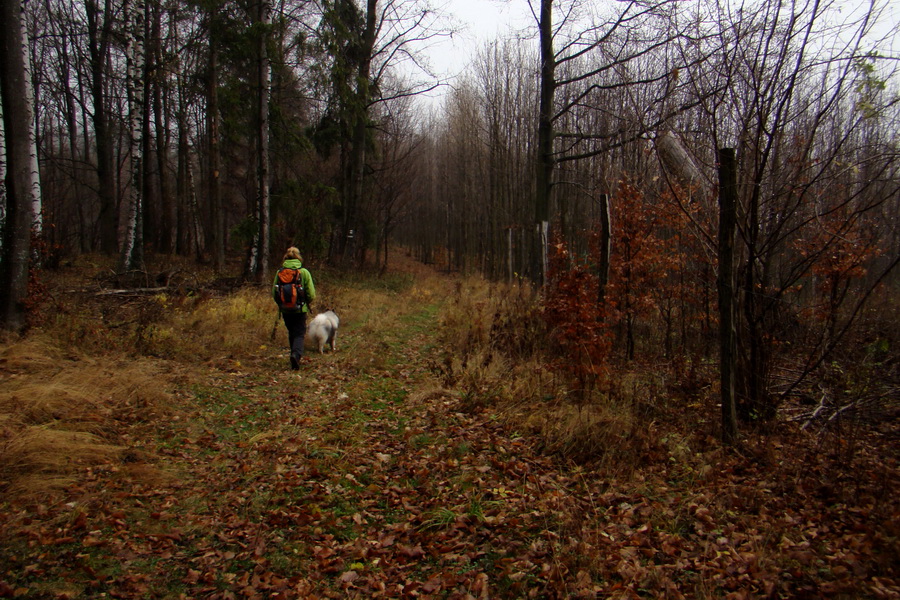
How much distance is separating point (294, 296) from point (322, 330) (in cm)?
142

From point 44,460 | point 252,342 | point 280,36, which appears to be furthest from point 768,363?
point 280,36

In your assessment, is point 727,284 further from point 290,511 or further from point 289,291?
point 289,291

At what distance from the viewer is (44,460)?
4223mm

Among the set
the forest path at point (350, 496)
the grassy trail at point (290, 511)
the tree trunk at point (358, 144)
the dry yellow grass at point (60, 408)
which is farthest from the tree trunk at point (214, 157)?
the grassy trail at point (290, 511)

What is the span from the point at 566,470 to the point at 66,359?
6.75m

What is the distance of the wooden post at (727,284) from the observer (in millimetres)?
4844

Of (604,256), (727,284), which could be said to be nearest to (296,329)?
(604,256)

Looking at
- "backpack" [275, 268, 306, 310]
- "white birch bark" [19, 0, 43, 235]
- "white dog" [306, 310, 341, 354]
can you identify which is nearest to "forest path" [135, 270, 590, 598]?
"backpack" [275, 268, 306, 310]

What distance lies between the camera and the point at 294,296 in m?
7.98

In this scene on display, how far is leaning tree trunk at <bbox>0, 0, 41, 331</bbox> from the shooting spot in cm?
709

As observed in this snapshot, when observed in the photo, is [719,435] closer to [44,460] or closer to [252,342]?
[44,460]

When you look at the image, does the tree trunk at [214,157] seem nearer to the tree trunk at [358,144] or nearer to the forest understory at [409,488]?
the tree trunk at [358,144]

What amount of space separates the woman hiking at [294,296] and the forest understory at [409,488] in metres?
0.80

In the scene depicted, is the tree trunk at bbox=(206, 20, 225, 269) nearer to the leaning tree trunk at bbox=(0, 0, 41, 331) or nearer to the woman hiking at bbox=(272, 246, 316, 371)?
the leaning tree trunk at bbox=(0, 0, 41, 331)
